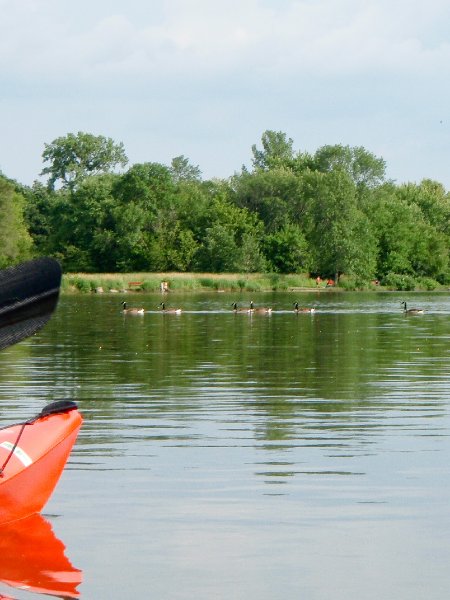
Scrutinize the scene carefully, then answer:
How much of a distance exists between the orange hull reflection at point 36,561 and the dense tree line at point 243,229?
90.0 meters

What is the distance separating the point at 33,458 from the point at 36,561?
3.38 feet

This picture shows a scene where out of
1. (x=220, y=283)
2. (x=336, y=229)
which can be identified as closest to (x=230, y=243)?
(x=336, y=229)

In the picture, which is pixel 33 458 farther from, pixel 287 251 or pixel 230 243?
pixel 287 251

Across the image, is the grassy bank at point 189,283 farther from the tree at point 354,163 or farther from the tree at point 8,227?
the tree at point 354,163

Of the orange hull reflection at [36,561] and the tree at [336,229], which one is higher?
the tree at [336,229]

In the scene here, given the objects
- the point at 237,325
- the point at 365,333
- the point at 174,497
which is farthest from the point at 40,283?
the point at 237,325

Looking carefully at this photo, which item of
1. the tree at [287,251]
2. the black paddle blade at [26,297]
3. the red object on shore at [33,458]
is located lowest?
the red object on shore at [33,458]

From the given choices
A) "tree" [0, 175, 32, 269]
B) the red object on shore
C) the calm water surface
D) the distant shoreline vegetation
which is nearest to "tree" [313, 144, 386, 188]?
the distant shoreline vegetation

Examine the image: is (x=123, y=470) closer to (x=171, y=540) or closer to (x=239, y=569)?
(x=171, y=540)

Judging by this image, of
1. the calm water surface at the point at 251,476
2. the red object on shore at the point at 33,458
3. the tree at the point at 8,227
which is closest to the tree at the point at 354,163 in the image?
the tree at the point at 8,227

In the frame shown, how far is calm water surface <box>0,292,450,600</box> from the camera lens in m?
9.09

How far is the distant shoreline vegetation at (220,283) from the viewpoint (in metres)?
91.6

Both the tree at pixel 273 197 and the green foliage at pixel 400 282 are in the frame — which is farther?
the tree at pixel 273 197

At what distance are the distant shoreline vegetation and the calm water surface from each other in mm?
64388
